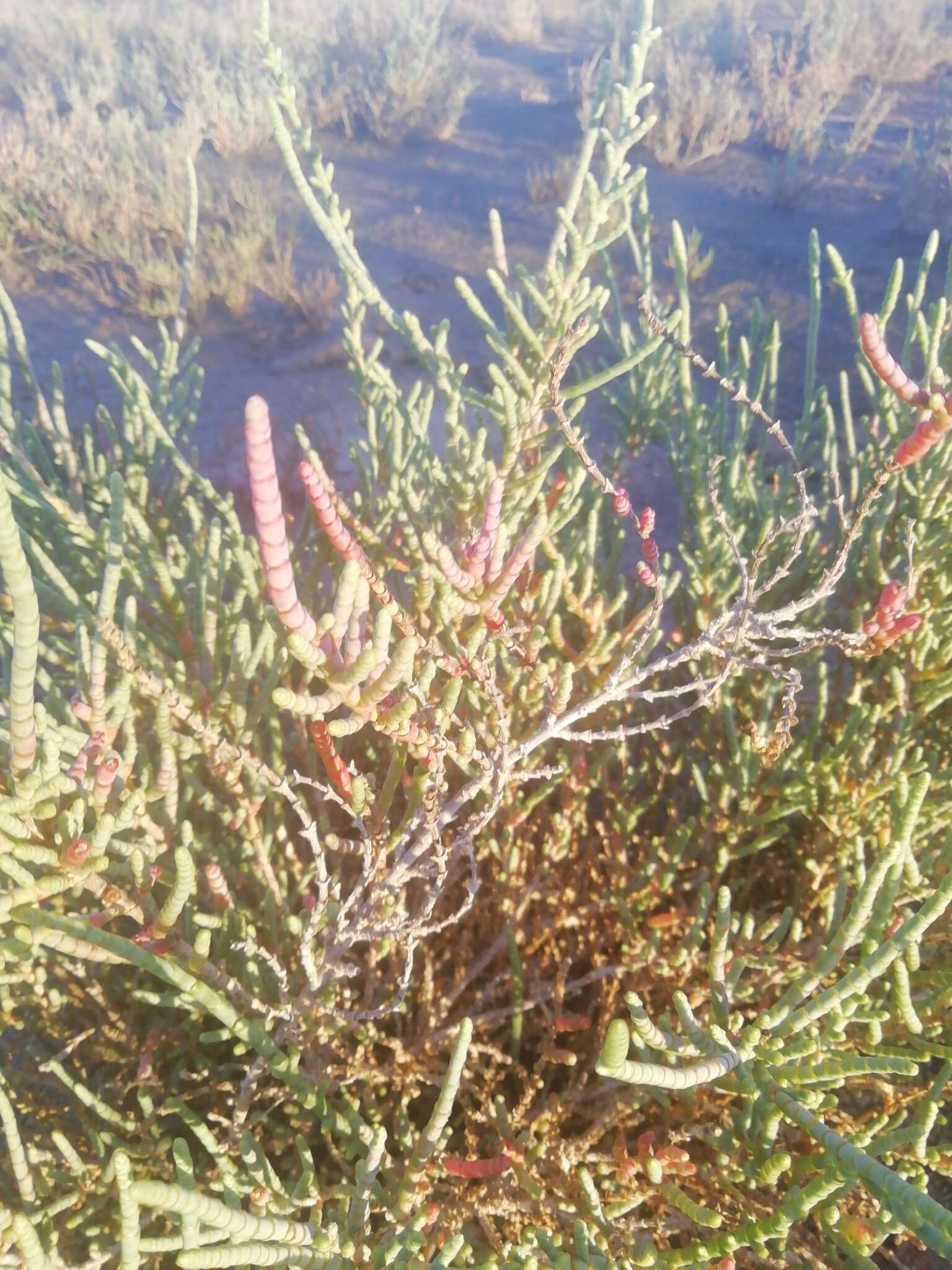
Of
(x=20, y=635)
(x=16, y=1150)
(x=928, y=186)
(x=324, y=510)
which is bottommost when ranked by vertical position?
(x=16, y=1150)

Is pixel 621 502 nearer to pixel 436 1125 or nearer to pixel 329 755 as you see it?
pixel 329 755

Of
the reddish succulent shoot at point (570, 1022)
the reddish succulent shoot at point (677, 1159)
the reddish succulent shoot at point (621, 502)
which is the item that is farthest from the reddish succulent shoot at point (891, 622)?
the reddish succulent shoot at point (570, 1022)

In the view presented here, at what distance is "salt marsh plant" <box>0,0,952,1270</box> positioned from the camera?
914 millimetres

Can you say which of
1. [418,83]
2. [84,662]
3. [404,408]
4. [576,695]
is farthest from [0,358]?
[418,83]

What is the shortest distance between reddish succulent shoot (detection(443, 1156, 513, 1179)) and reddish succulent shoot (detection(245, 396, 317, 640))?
3.00 feet

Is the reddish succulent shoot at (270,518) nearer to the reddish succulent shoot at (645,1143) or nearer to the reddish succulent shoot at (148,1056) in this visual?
the reddish succulent shoot at (645,1143)

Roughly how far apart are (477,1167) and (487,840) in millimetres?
718

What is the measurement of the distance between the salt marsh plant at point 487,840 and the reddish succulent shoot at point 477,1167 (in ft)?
0.11

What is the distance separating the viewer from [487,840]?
1820mm

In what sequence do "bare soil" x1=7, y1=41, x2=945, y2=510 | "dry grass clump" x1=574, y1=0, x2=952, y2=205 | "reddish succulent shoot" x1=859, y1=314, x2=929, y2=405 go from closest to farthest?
"reddish succulent shoot" x1=859, y1=314, x2=929, y2=405
"bare soil" x1=7, y1=41, x2=945, y2=510
"dry grass clump" x1=574, y1=0, x2=952, y2=205

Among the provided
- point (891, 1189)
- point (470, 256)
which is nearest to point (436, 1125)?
point (891, 1189)

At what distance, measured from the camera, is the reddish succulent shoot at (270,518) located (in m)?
0.54

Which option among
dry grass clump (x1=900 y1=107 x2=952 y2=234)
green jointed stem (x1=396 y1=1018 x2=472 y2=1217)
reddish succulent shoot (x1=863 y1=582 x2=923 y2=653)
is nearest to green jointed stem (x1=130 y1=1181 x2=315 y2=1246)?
green jointed stem (x1=396 y1=1018 x2=472 y2=1217)

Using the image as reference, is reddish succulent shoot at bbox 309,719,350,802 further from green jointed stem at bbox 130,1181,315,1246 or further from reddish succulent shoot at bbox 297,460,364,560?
green jointed stem at bbox 130,1181,315,1246
